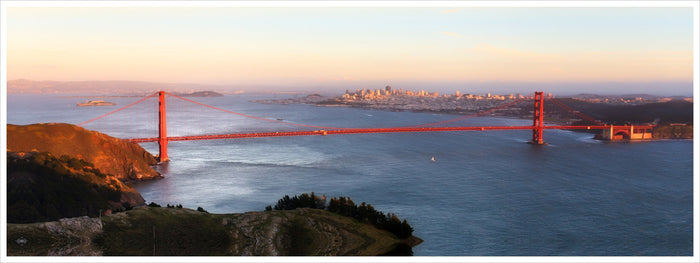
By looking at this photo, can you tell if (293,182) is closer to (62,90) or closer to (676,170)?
(676,170)

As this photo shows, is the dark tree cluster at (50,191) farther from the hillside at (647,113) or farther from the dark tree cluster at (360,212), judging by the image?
the hillside at (647,113)

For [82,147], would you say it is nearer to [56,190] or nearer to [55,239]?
[56,190]

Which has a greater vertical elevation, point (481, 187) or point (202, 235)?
point (202, 235)

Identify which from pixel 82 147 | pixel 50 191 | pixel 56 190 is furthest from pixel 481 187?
pixel 82 147

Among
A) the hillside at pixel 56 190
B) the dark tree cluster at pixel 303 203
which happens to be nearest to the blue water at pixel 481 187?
the dark tree cluster at pixel 303 203

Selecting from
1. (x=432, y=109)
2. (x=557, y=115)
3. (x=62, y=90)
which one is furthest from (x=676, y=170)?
(x=62, y=90)

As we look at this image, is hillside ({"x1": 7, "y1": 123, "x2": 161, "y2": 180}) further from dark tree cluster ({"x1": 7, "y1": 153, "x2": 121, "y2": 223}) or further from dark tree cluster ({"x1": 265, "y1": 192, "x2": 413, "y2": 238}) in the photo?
dark tree cluster ({"x1": 265, "y1": 192, "x2": 413, "y2": 238})

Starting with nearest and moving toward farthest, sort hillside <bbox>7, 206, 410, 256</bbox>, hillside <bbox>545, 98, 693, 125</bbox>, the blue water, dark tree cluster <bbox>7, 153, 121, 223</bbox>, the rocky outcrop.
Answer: the rocky outcrop
hillside <bbox>7, 206, 410, 256</bbox>
dark tree cluster <bbox>7, 153, 121, 223</bbox>
the blue water
hillside <bbox>545, 98, 693, 125</bbox>

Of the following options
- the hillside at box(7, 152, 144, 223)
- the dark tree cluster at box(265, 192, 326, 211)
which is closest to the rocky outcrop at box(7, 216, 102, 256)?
the hillside at box(7, 152, 144, 223)
